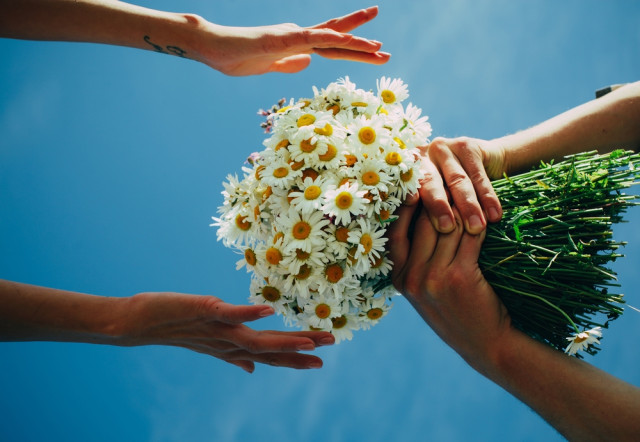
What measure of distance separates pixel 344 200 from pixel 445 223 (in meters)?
0.19

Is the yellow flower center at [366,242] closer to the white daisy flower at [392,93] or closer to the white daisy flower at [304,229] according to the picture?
the white daisy flower at [304,229]

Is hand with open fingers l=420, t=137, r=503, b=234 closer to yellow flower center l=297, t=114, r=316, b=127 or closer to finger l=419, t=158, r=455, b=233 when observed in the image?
finger l=419, t=158, r=455, b=233

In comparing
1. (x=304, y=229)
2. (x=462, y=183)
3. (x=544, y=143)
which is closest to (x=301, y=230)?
(x=304, y=229)

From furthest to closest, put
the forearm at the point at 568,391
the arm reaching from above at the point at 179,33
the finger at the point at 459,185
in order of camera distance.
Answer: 1. the arm reaching from above at the point at 179,33
2. the finger at the point at 459,185
3. the forearm at the point at 568,391

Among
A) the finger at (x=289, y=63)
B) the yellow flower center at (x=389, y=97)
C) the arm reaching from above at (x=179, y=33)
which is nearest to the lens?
the yellow flower center at (x=389, y=97)

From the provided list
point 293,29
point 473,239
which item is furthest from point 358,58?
point 473,239

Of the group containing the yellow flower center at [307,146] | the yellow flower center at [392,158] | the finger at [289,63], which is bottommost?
the yellow flower center at [392,158]

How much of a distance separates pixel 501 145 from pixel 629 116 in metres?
0.28

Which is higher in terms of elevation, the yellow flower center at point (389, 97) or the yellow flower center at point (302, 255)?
the yellow flower center at point (389, 97)

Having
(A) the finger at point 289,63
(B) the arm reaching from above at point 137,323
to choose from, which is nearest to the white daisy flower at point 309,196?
(B) the arm reaching from above at point 137,323

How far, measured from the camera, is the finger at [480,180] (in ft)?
2.50

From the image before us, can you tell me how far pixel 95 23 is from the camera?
102 centimetres

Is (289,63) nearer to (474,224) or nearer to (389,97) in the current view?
(389,97)

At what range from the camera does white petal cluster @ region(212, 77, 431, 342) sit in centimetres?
70
